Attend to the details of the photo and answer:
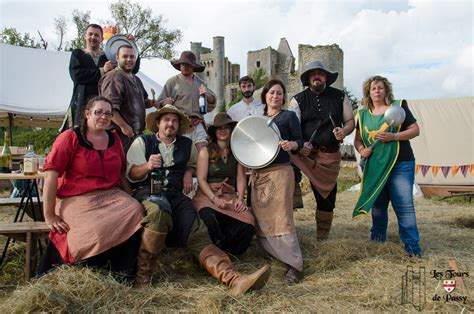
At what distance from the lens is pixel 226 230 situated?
3494 millimetres

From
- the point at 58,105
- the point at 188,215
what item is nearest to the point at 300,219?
the point at 188,215

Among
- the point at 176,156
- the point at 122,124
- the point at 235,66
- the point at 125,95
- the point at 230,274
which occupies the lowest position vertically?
the point at 230,274

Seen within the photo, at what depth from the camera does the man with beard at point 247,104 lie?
5102 mm

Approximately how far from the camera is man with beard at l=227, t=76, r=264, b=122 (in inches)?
201

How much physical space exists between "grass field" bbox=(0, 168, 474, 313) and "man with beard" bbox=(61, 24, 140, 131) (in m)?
1.44

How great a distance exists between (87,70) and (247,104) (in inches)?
78.4

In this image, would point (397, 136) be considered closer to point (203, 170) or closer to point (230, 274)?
point (203, 170)

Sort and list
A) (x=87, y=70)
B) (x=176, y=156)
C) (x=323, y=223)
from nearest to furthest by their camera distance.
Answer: (x=176, y=156) < (x=87, y=70) < (x=323, y=223)

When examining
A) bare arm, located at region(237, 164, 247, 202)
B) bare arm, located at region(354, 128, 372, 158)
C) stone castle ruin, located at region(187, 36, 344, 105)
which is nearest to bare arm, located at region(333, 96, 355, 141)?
bare arm, located at region(354, 128, 372, 158)

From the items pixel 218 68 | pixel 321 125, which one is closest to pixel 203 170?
pixel 321 125

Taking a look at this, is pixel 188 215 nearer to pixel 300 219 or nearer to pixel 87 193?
pixel 87 193

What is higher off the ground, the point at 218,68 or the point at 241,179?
the point at 218,68

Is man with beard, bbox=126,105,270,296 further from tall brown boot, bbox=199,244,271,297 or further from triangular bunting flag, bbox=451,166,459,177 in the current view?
triangular bunting flag, bbox=451,166,459,177

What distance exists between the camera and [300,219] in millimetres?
5988
